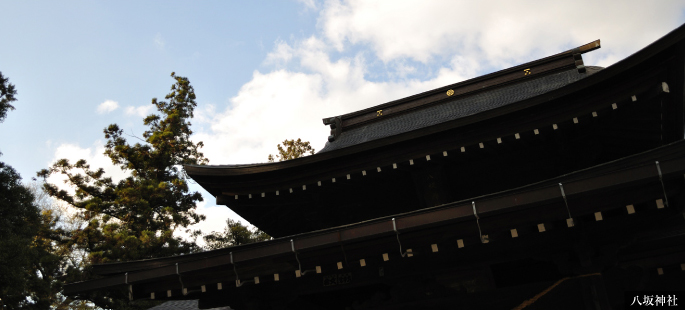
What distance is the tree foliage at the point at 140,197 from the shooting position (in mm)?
18656

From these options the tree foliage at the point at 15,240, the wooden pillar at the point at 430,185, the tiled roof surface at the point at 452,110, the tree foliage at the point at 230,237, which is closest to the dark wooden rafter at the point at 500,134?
the wooden pillar at the point at 430,185

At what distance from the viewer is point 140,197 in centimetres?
2039

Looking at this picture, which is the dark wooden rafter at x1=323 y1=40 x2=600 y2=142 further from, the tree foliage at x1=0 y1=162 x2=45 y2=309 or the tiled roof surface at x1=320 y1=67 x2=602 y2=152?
the tree foliage at x1=0 y1=162 x2=45 y2=309

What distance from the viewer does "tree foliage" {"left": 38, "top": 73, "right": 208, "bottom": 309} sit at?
18.7m

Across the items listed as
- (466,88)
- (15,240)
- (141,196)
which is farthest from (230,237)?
(466,88)

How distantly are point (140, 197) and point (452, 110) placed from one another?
53.1 ft

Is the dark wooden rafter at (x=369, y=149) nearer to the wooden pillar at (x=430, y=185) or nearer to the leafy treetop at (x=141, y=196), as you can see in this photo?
the wooden pillar at (x=430, y=185)

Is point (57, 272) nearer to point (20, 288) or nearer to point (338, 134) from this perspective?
point (20, 288)

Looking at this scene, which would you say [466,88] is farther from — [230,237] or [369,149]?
[230,237]

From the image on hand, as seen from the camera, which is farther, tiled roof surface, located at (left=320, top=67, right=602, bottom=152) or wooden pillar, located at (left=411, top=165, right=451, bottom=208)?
tiled roof surface, located at (left=320, top=67, right=602, bottom=152)

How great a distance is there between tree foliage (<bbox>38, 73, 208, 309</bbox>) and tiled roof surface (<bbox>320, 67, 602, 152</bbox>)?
1217 cm

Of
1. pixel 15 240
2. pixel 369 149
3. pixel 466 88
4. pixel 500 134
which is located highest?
pixel 466 88

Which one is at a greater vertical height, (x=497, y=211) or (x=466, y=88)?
(x=466, y=88)

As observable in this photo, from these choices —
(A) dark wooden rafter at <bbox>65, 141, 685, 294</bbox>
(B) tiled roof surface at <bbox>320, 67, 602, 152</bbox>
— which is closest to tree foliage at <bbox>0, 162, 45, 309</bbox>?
(A) dark wooden rafter at <bbox>65, 141, 685, 294</bbox>
